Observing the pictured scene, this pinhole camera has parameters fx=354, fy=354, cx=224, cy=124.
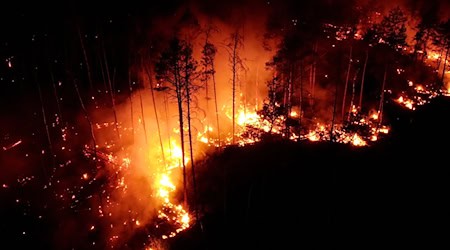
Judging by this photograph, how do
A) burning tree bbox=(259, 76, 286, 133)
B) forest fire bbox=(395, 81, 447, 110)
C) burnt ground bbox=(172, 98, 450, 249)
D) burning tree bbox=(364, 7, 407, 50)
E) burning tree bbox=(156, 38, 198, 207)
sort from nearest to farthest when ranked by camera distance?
burnt ground bbox=(172, 98, 450, 249)
burning tree bbox=(156, 38, 198, 207)
burning tree bbox=(364, 7, 407, 50)
burning tree bbox=(259, 76, 286, 133)
forest fire bbox=(395, 81, 447, 110)

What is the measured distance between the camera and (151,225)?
728 inches

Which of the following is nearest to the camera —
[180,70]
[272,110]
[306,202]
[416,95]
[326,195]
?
[306,202]

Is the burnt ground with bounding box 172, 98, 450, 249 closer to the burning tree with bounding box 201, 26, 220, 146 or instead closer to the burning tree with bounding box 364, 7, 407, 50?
the burning tree with bounding box 201, 26, 220, 146

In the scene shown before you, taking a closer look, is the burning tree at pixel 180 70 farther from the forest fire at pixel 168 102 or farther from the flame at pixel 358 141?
the flame at pixel 358 141

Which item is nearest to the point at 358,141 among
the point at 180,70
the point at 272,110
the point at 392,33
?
the point at 272,110

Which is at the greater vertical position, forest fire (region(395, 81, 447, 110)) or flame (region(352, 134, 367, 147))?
forest fire (region(395, 81, 447, 110))

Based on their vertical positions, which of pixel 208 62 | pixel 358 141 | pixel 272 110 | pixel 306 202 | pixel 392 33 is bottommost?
pixel 306 202

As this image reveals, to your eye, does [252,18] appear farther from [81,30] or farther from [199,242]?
[199,242]

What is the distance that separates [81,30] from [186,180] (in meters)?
18.0

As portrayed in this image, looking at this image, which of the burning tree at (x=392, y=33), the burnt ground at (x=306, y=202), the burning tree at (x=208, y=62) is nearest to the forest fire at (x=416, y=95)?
the burning tree at (x=392, y=33)

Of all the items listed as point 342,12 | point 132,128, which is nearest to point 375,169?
point 132,128

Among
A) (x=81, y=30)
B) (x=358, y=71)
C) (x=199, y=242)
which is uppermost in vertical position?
(x=81, y=30)

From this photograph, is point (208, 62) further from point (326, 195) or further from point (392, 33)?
point (326, 195)

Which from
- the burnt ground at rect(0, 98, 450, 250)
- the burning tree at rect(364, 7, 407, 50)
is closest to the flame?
the burnt ground at rect(0, 98, 450, 250)
